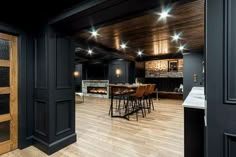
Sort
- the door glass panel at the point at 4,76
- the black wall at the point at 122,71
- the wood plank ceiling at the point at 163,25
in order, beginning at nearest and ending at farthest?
the door glass panel at the point at 4,76 < the wood plank ceiling at the point at 163,25 < the black wall at the point at 122,71

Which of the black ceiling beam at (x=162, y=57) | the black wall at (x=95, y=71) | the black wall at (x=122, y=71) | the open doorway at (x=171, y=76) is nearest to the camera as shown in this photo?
the open doorway at (x=171, y=76)

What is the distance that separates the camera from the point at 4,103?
241 centimetres

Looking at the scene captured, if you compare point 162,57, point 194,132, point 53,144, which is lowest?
point 53,144

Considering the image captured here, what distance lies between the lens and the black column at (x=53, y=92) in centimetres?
245

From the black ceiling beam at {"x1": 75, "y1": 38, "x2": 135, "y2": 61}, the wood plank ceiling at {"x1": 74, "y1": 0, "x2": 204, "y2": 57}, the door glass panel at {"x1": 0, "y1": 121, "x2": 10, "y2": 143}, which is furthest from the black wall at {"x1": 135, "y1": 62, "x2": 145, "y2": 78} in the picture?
the door glass panel at {"x1": 0, "y1": 121, "x2": 10, "y2": 143}

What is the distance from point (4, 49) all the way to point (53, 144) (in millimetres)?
1753

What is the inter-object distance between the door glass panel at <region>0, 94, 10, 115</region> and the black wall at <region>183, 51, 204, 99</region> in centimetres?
698

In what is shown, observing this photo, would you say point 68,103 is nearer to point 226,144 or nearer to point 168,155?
point 168,155

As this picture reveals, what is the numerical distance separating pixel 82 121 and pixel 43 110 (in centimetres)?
188

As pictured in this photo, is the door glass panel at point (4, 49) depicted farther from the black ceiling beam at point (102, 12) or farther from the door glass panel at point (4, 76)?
the black ceiling beam at point (102, 12)

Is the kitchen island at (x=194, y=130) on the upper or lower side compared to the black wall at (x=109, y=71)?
lower

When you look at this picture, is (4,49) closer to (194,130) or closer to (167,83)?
(194,130)

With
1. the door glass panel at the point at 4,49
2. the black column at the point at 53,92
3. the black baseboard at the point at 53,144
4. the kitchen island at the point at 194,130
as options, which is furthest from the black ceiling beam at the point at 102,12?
the black baseboard at the point at 53,144

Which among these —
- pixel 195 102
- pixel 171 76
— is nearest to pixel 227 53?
pixel 195 102
